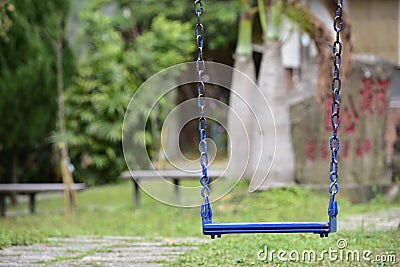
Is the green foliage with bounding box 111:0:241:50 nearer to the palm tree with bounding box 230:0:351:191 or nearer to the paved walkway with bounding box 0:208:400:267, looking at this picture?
the palm tree with bounding box 230:0:351:191

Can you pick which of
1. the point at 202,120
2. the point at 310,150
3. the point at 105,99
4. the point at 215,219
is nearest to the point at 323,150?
the point at 310,150

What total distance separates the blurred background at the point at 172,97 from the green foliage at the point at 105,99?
0.02 metres

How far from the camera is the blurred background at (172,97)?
31.8ft

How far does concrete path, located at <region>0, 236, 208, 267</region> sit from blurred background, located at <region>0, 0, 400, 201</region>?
277cm

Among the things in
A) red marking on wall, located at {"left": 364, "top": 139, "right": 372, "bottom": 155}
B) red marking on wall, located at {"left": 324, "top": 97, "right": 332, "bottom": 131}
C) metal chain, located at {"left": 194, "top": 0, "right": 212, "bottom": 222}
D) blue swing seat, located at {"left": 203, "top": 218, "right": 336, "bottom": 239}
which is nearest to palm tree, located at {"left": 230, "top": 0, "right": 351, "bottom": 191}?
red marking on wall, located at {"left": 324, "top": 97, "right": 332, "bottom": 131}

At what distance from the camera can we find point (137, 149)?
Answer: 567 inches

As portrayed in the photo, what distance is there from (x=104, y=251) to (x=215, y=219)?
8.95ft

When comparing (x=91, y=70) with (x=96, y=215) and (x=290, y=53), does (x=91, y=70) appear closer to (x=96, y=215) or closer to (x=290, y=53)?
(x=290, y=53)

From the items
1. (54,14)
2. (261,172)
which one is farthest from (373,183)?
(54,14)

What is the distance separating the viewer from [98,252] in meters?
5.66

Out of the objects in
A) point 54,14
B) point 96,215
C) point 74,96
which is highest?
point 54,14

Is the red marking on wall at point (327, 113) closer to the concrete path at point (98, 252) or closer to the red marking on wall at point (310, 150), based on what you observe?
the red marking on wall at point (310, 150)

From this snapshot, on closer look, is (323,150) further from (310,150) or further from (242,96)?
(242,96)

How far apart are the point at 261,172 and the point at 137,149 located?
5.00 metres
